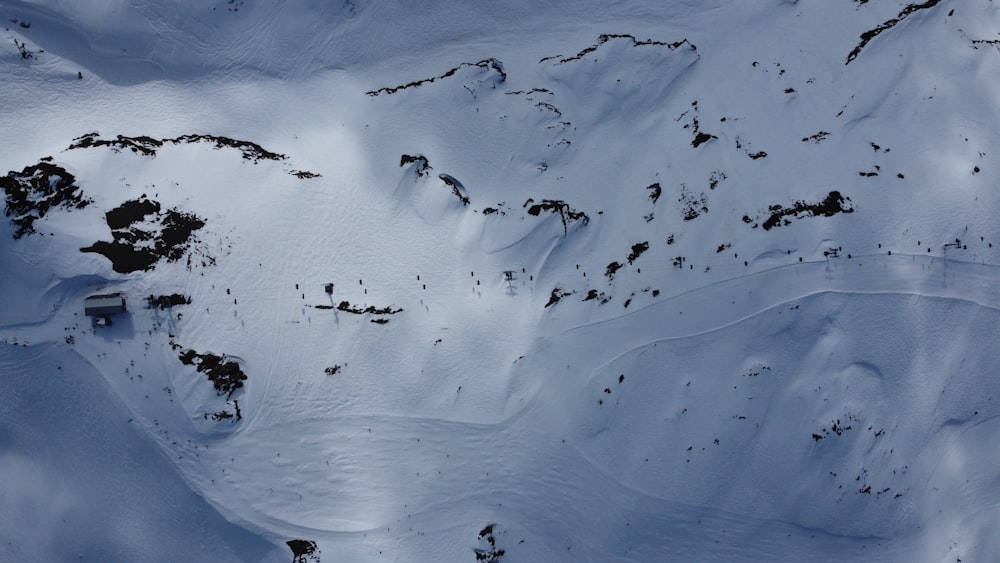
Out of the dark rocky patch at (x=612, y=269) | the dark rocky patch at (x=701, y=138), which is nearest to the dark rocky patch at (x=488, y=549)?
the dark rocky patch at (x=612, y=269)

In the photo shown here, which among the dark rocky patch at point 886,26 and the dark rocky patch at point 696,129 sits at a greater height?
the dark rocky patch at point 886,26

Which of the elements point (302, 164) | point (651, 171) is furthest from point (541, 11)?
point (302, 164)

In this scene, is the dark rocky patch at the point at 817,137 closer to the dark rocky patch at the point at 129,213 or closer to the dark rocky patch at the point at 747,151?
the dark rocky patch at the point at 747,151

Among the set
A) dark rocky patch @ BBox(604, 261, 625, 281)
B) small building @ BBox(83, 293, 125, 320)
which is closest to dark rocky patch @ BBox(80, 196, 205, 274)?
small building @ BBox(83, 293, 125, 320)

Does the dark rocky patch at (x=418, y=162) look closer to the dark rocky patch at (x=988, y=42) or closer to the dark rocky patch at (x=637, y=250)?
the dark rocky patch at (x=637, y=250)

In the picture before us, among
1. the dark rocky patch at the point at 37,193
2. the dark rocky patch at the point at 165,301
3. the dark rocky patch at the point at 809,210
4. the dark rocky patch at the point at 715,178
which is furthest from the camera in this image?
the dark rocky patch at the point at 715,178

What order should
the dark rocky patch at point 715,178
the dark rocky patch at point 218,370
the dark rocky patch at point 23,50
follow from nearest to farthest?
the dark rocky patch at point 218,370 → the dark rocky patch at point 715,178 → the dark rocky patch at point 23,50

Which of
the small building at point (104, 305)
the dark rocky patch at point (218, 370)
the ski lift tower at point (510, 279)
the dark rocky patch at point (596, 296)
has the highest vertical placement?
the ski lift tower at point (510, 279)

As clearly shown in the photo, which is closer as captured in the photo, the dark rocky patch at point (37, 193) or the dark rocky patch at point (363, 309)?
the dark rocky patch at point (37, 193)
